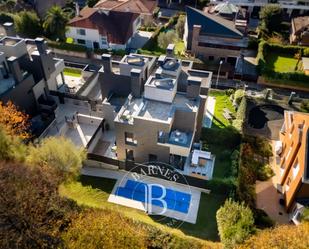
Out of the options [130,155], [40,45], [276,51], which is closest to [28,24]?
[40,45]

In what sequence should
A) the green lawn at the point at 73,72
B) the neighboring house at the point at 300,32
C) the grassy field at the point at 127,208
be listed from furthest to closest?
the neighboring house at the point at 300,32 → the green lawn at the point at 73,72 → the grassy field at the point at 127,208

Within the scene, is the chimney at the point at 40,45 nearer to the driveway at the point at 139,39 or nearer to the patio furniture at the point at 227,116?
the driveway at the point at 139,39

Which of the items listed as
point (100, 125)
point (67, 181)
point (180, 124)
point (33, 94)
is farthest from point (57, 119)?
point (180, 124)

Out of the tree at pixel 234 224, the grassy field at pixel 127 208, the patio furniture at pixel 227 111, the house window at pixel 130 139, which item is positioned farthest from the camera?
the patio furniture at pixel 227 111

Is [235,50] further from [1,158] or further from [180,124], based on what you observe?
[1,158]

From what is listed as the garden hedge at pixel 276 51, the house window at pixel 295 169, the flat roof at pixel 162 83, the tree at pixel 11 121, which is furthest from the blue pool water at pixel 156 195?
the garden hedge at pixel 276 51

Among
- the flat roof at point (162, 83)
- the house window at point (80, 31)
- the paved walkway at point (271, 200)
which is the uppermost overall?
the flat roof at point (162, 83)

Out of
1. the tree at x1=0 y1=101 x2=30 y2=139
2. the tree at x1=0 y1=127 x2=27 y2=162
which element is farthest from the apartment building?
the tree at x1=0 y1=127 x2=27 y2=162
